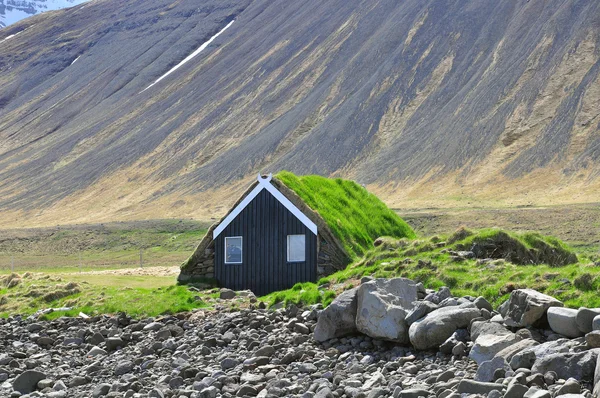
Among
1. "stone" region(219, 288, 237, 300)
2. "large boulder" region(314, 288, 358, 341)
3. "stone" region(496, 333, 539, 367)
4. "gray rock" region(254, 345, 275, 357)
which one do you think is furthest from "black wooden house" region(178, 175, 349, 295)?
"stone" region(496, 333, 539, 367)

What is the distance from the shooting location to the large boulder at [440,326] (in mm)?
12992

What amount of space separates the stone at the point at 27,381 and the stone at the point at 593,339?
33.3 ft

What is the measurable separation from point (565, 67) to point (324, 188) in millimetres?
75529

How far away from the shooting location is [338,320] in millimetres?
14766

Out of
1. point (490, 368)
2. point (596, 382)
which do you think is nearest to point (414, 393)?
point (490, 368)

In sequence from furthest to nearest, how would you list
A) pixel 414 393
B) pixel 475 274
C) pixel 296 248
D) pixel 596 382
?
1. pixel 296 248
2. pixel 475 274
3. pixel 414 393
4. pixel 596 382

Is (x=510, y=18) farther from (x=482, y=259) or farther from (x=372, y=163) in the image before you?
(x=482, y=259)

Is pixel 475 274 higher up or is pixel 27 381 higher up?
pixel 475 274

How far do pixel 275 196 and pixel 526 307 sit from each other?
50.0 ft

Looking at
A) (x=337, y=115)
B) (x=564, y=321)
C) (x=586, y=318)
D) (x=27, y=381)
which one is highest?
(x=337, y=115)

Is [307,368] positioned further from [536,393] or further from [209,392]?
[536,393]

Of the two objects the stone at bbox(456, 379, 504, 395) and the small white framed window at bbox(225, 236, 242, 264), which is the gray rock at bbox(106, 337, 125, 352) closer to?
the small white framed window at bbox(225, 236, 242, 264)

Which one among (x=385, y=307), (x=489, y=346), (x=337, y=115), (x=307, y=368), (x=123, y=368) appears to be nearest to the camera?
(x=489, y=346)

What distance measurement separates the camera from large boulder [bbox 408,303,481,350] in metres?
13.0
